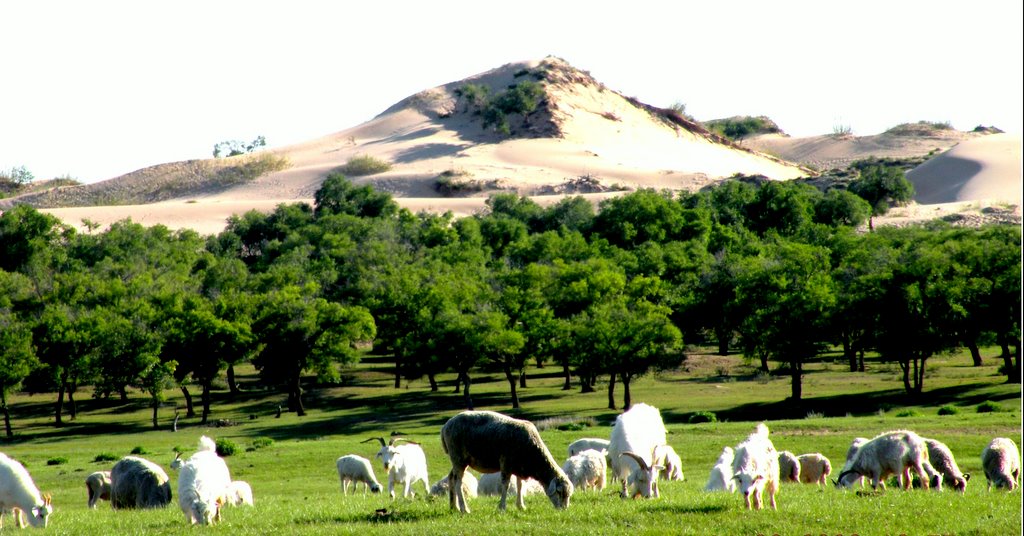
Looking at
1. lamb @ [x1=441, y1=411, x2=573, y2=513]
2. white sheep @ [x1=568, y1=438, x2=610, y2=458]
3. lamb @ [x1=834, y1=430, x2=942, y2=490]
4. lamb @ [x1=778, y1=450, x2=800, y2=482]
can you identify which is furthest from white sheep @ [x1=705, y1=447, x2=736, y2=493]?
white sheep @ [x1=568, y1=438, x2=610, y2=458]

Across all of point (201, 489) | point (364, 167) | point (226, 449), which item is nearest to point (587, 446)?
point (201, 489)

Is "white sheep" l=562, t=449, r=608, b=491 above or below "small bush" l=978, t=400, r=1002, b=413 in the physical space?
above

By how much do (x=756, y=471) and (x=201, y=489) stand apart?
9.48 m

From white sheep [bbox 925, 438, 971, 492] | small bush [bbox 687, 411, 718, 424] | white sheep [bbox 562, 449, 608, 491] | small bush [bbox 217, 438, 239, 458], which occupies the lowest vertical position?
small bush [bbox 687, 411, 718, 424]

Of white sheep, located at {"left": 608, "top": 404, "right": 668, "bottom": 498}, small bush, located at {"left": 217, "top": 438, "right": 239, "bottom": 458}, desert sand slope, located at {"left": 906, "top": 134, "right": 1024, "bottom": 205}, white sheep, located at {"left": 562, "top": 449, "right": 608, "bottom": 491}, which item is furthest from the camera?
desert sand slope, located at {"left": 906, "top": 134, "right": 1024, "bottom": 205}

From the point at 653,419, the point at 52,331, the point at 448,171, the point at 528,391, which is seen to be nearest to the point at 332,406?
the point at 528,391

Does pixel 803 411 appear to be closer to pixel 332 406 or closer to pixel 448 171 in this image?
pixel 332 406

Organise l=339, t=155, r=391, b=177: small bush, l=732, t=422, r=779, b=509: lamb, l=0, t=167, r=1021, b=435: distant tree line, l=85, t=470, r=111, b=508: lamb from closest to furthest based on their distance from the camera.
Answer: l=732, t=422, r=779, b=509: lamb → l=85, t=470, r=111, b=508: lamb → l=0, t=167, r=1021, b=435: distant tree line → l=339, t=155, r=391, b=177: small bush

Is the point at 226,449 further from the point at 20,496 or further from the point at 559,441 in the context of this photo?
the point at 20,496

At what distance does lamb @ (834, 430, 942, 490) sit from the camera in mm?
21109

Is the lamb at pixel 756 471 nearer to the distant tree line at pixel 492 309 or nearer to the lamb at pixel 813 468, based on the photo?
the lamb at pixel 813 468

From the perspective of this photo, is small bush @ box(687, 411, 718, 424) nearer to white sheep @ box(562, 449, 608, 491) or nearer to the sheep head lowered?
white sheep @ box(562, 449, 608, 491)

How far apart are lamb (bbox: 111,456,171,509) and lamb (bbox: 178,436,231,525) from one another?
12.3 ft

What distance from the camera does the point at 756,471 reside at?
59.0 feet
